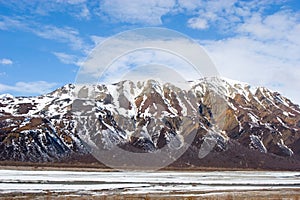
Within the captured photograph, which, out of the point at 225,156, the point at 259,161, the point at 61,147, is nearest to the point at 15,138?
the point at 61,147

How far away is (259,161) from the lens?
632ft

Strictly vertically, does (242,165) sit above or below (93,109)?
below

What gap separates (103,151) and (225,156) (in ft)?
185

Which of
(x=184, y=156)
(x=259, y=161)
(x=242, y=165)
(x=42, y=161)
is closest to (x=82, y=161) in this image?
(x=42, y=161)

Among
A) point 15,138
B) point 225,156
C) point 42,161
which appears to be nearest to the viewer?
point 42,161

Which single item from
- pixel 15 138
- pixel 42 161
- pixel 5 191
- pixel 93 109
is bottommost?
pixel 5 191

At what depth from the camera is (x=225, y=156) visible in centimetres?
19138

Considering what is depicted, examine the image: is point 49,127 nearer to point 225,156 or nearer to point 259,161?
point 225,156

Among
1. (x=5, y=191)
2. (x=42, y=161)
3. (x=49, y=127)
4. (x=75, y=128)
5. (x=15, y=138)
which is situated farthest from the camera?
(x=75, y=128)

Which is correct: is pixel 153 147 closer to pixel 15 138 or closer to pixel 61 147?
pixel 61 147

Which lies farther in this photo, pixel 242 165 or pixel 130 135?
pixel 130 135

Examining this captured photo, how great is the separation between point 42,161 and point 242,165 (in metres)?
82.3

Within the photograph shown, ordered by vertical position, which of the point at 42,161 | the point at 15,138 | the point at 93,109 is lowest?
the point at 42,161

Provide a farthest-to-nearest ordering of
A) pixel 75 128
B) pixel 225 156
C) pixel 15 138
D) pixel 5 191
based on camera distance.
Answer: pixel 225 156
pixel 75 128
pixel 15 138
pixel 5 191
